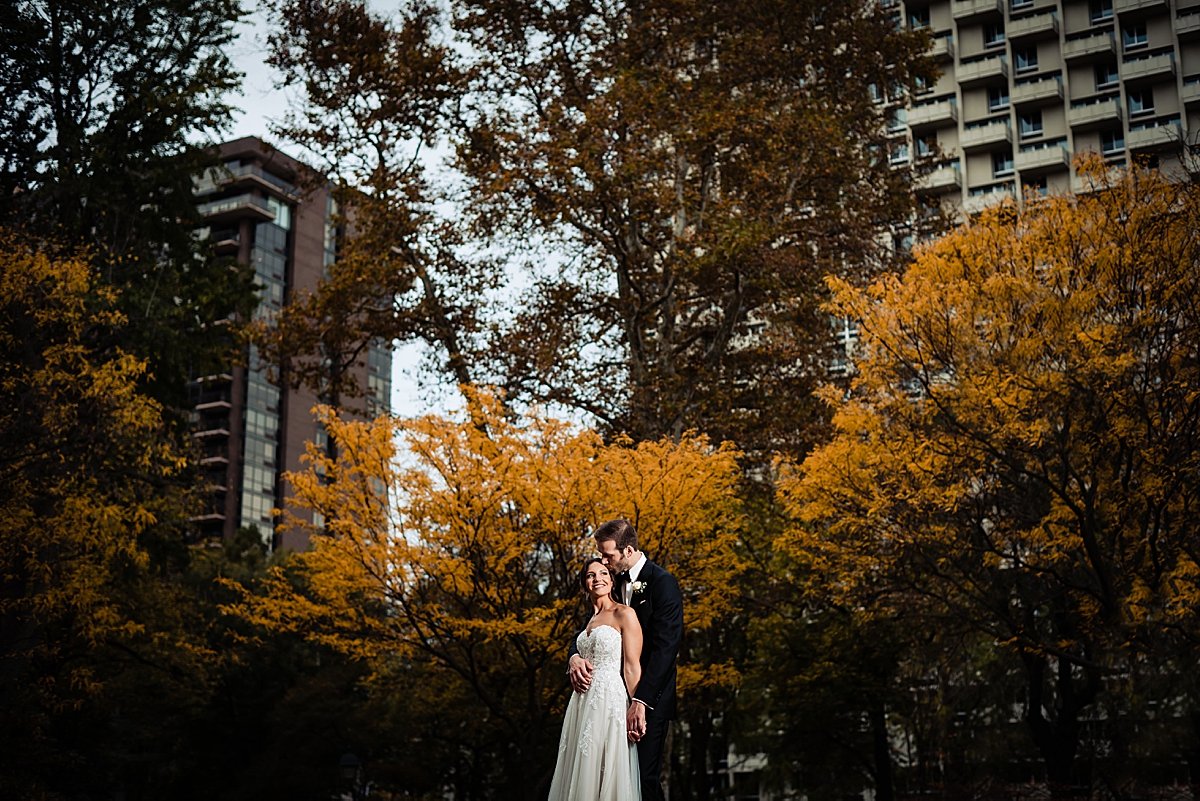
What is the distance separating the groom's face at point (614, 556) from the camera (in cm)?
746

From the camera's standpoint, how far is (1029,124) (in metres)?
63.3

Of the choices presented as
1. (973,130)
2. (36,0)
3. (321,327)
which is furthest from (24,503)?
(973,130)

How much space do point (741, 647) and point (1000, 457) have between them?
41.8 ft

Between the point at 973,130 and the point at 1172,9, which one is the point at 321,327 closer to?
the point at 973,130

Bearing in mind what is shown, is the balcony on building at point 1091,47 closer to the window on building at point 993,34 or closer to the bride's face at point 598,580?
the window on building at point 993,34

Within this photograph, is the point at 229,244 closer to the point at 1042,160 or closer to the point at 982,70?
Result: the point at 982,70

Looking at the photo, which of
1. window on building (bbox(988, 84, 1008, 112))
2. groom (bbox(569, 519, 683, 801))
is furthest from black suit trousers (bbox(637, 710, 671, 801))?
window on building (bbox(988, 84, 1008, 112))

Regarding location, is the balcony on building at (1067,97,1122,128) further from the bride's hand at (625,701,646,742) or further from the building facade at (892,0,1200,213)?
the bride's hand at (625,701,646,742)

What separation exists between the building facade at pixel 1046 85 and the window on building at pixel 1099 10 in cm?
6

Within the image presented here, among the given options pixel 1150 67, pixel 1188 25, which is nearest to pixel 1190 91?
pixel 1150 67

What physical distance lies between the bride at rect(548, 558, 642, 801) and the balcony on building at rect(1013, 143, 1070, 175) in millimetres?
59419

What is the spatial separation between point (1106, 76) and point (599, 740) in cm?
6266

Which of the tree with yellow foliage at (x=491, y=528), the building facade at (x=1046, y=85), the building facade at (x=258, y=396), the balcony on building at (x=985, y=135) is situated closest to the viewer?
the tree with yellow foliage at (x=491, y=528)

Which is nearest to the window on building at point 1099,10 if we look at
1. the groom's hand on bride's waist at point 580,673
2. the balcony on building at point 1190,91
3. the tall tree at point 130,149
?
the balcony on building at point 1190,91
